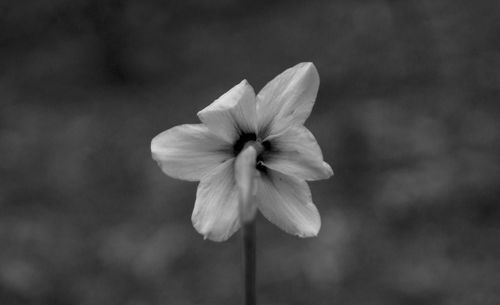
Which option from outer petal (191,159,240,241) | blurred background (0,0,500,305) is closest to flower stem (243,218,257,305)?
outer petal (191,159,240,241)

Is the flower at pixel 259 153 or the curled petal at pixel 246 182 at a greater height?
the flower at pixel 259 153

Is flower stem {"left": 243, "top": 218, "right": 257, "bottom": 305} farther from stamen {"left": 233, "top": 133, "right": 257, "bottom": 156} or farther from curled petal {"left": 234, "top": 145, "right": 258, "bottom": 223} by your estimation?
stamen {"left": 233, "top": 133, "right": 257, "bottom": 156}

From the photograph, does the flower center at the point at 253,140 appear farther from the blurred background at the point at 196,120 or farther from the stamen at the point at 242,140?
the blurred background at the point at 196,120

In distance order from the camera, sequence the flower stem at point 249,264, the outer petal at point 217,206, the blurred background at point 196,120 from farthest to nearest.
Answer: the blurred background at point 196,120 < the outer petal at point 217,206 < the flower stem at point 249,264

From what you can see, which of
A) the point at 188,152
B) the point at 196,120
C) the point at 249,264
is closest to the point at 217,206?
the point at 188,152

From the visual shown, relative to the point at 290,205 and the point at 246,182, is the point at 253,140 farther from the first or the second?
the point at 246,182

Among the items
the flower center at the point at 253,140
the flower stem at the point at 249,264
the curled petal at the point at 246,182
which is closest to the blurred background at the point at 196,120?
the flower center at the point at 253,140

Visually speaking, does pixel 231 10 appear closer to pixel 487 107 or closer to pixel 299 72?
pixel 487 107

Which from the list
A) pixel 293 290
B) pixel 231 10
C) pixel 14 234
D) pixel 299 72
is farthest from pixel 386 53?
pixel 299 72
